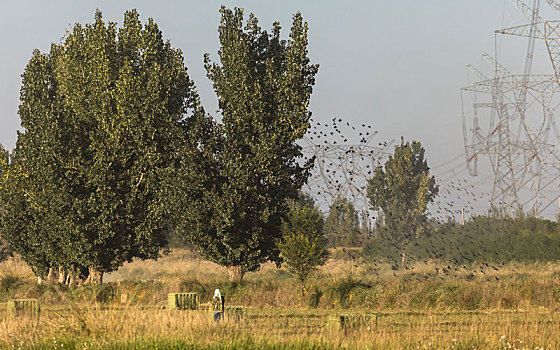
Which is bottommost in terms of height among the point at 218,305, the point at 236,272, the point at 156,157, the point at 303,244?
the point at 218,305

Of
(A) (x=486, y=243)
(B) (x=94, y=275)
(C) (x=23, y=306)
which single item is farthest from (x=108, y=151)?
(A) (x=486, y=243)

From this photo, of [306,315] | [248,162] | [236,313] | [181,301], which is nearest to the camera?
[236,313]

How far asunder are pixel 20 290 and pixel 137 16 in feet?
56.7

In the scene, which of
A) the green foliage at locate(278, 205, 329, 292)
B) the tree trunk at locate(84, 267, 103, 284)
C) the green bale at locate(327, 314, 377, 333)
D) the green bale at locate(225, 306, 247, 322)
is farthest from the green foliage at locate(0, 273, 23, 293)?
the green bale at locate(327, 314, 377, 333)

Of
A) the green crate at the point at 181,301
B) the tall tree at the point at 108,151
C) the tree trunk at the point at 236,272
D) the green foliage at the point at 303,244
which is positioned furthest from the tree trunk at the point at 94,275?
the green crate at the point at 181,301

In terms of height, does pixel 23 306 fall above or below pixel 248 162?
below

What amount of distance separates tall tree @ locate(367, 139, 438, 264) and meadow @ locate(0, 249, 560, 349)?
2863 cm

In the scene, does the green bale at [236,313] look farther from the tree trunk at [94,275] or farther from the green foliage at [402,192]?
the green foliage at [402,192]

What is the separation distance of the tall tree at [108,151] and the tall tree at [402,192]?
4242 cm

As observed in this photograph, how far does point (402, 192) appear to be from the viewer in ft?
276

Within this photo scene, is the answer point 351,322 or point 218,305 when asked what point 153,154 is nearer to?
point 218,305

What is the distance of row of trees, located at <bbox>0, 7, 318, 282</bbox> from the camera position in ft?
125

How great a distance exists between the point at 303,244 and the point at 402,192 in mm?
51118

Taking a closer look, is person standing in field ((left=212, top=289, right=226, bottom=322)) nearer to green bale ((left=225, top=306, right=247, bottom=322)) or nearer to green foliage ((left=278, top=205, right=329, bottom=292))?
green bale ((left=225, top=306, right=247, bottom=322))
